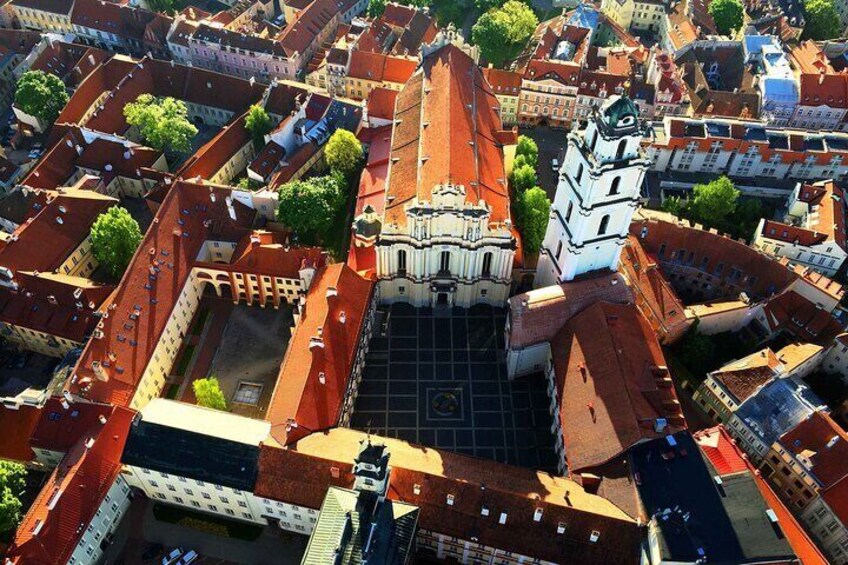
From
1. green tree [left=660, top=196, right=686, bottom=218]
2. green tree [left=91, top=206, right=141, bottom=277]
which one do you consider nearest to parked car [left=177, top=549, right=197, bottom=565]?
green tree [left=91, top=206, right=141, bottom=277]

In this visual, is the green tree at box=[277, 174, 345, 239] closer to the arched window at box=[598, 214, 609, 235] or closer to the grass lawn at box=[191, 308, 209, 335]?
the grass lawn at box=[191, 308, 209, 335]

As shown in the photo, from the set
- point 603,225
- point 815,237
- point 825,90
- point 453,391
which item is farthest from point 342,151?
point 825,90

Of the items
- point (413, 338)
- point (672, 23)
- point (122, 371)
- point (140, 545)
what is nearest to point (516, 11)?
point (672, 23)

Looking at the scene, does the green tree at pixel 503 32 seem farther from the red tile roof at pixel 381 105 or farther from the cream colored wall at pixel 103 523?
the cream colored wall at pixel 103 523

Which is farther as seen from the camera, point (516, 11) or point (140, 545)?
point (516, 11)

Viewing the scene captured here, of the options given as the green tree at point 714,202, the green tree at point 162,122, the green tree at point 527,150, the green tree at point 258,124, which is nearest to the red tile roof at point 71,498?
the green tree at point 162,122

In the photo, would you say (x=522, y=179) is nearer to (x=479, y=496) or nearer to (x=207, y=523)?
(x=479, y=496)

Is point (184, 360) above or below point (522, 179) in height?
below

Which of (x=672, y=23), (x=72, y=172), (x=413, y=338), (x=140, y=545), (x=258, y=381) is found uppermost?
(x=672, y=23)

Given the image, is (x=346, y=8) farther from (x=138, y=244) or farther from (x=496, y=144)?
(x=138, y=244)
